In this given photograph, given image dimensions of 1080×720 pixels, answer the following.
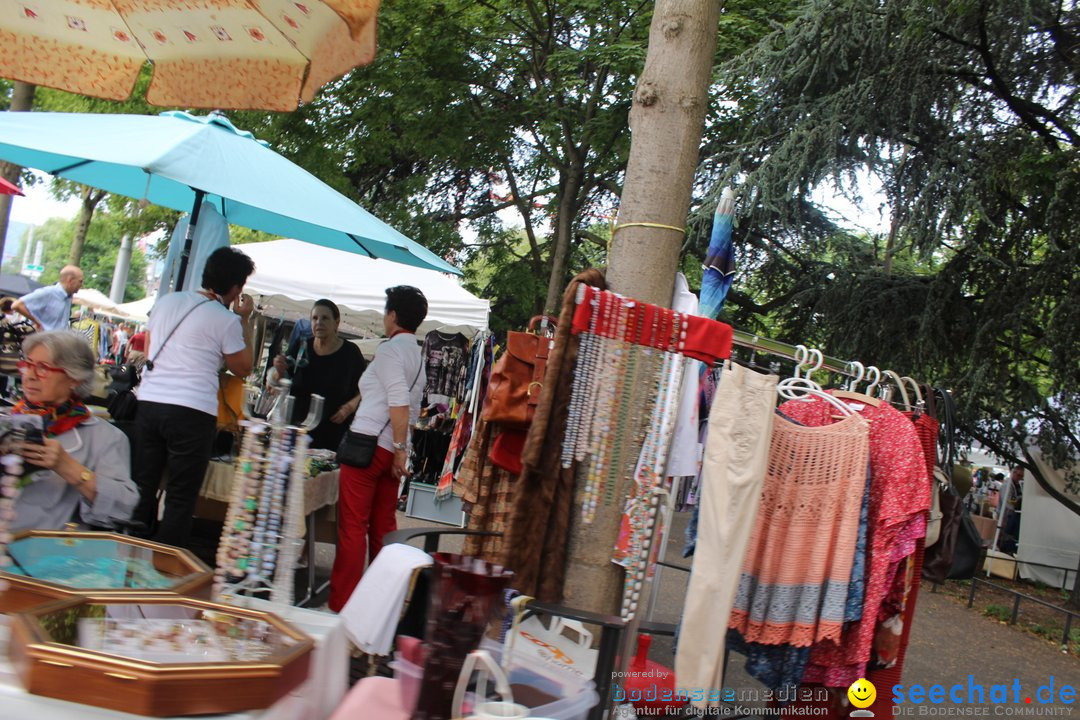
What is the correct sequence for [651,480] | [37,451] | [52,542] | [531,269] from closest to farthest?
[52,542] → [37,451] → [651,480] → [531,269]

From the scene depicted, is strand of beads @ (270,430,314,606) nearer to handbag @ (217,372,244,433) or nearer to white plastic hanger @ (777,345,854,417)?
white plastic hanger @ (777,345,854,417)

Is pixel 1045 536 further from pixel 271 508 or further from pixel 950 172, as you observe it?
pixel 271 508

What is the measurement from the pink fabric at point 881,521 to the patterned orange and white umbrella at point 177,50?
8.73ft

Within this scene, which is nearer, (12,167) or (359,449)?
(359,449)

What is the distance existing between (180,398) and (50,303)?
709 centimetres

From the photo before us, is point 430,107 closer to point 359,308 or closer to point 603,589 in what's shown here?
point 359,308

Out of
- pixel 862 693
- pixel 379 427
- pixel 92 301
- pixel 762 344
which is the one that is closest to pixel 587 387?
pixel 762 344

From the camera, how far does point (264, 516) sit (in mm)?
2494

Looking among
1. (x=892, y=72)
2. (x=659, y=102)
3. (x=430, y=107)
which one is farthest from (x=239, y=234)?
(x=659, y=102)

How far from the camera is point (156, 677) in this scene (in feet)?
5.17

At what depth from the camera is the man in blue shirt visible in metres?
10.1

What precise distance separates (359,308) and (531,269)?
23.5 ft

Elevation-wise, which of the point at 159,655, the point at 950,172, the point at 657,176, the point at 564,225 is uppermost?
the point at 950,172

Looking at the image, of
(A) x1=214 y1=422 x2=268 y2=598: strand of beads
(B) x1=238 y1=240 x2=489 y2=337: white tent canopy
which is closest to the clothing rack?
(A) x1=214 y1=422 x2=268 y2=598: strand of beads
